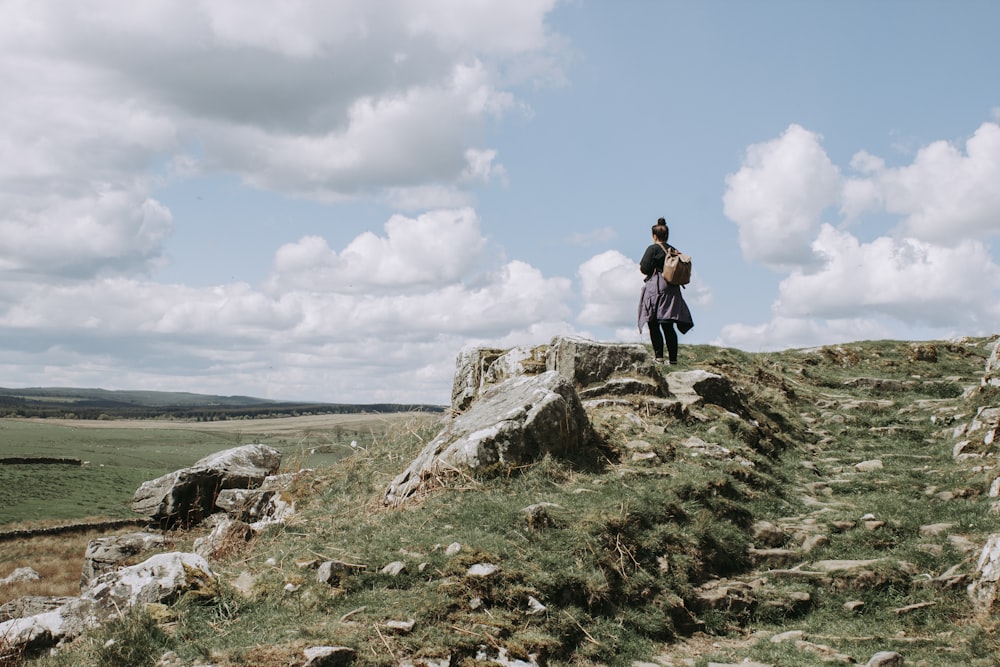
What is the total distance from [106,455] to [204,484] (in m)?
100

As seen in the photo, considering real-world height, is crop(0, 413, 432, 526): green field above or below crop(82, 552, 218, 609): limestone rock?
below

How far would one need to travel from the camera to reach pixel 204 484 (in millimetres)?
18594

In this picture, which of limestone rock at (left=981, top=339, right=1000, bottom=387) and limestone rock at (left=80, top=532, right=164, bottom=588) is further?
limestone rock at (left=981, top=339, right=1000, bottom=387)

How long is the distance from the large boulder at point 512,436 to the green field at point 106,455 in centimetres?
457

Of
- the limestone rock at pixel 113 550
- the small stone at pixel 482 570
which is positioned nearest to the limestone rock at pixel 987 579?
the small stone at pixel 482 570

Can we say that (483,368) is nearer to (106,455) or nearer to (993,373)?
(993,373)

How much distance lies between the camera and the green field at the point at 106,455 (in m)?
17.8

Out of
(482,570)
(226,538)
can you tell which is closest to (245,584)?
(226,538)

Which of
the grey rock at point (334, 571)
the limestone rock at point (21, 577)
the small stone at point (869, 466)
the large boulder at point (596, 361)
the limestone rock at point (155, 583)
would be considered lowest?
the limestone rock at point (21, 577)

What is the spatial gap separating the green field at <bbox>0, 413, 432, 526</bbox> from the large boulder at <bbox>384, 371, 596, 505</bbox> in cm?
457

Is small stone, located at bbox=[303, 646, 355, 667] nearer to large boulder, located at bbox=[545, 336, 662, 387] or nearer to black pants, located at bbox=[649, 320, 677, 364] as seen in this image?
large boulder, located at bbox=[545, 336, 662, 387]

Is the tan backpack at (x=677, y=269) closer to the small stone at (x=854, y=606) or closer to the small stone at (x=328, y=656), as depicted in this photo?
the small stone at (x=854, y=606)

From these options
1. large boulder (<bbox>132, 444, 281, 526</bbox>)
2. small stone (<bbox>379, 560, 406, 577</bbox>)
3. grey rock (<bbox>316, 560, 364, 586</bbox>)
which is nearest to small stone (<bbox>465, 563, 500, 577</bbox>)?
small stone (<bbox>379, 560, 406, 577</bbox>)

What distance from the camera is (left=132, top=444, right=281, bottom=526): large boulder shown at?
18438 millimetres
